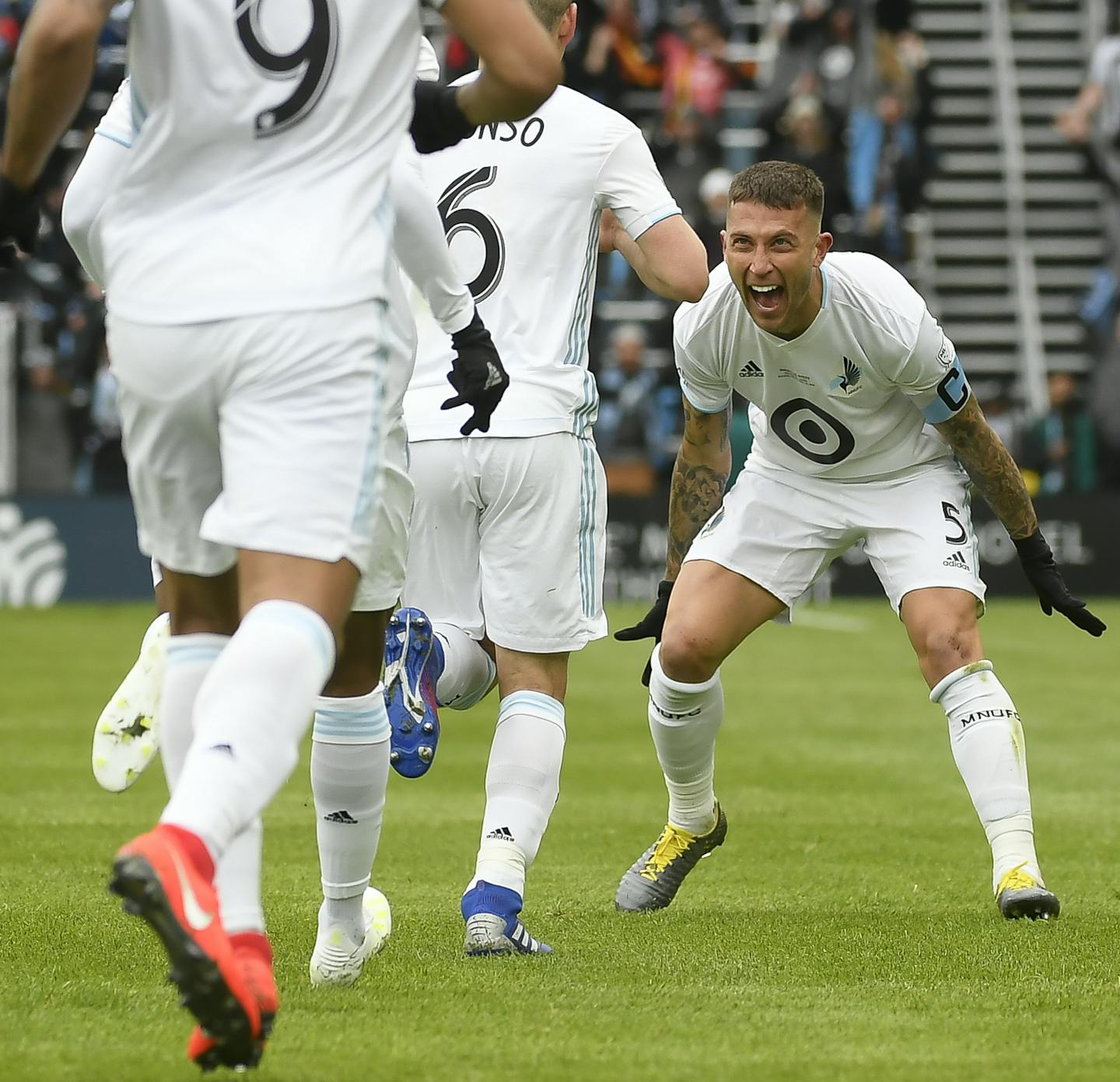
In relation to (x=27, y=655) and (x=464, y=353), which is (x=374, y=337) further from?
(x=27, y=655)

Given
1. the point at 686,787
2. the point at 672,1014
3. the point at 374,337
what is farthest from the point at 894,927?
the point at 374,337

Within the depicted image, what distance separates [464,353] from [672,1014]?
149 centimetres

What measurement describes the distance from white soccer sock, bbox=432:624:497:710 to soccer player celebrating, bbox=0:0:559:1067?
5.91 ft

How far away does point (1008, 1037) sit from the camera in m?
4.02

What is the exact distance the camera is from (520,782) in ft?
17.3

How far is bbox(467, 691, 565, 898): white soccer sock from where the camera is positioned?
5.17 metres

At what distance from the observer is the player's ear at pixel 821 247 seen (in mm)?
5762

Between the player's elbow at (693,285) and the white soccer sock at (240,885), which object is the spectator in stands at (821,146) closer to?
the player's elbow at (693,285)

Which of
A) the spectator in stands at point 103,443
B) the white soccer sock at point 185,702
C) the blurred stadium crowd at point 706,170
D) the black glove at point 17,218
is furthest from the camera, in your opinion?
the blurred stadium crowd at point 706,170

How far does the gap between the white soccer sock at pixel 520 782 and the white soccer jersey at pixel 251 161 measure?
196 centimetres

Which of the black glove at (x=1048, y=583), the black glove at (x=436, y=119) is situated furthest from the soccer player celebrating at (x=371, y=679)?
the black glove at (x=1048, y=583)

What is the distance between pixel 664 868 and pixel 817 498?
1225 mm

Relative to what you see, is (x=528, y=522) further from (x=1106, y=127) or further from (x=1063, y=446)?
(x=1106, y=127)

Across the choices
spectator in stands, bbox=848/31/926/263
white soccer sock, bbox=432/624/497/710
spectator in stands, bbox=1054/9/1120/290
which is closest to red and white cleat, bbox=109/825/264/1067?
white soccer sock, bbox=432/624/497/710
